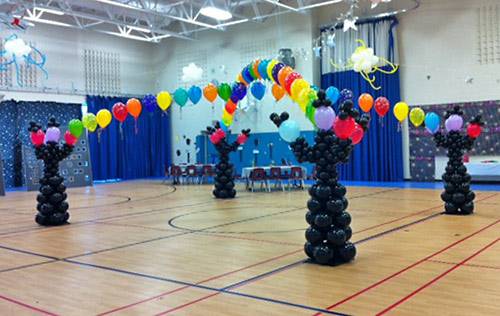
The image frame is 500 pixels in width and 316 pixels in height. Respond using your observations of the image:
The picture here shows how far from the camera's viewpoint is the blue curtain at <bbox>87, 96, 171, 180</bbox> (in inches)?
801

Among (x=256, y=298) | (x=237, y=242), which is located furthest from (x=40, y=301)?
(x=237, y=242)

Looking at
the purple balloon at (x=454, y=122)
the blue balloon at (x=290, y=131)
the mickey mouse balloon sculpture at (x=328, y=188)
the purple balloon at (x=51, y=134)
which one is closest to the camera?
the mickey mouse balloon sculpture at (x=328, y=188)

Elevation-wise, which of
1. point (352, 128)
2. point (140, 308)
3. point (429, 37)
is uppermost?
point (429, 37)

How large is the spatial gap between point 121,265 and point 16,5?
13326 mm

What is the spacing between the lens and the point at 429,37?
16.3 metres

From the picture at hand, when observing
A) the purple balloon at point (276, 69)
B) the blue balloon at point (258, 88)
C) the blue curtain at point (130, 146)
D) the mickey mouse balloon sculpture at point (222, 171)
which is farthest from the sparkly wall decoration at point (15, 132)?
the purple balloon at point (276, 69)

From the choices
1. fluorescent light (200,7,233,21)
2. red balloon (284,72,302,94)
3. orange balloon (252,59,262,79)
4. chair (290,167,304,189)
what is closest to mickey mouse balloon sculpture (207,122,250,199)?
chair (290,167,304,189)

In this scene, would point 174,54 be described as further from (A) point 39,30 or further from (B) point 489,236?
(B) point 489,236

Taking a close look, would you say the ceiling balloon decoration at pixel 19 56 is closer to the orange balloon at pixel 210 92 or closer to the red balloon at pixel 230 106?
the orange balloon at pixel 210 92

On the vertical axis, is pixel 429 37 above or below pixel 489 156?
above

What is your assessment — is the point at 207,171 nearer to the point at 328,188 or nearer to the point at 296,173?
the point at 296,173

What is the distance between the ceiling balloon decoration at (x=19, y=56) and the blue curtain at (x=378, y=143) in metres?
10.3

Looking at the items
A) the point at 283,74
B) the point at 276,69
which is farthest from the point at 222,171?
the point at 283,74

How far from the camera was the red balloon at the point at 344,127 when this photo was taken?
556cm
